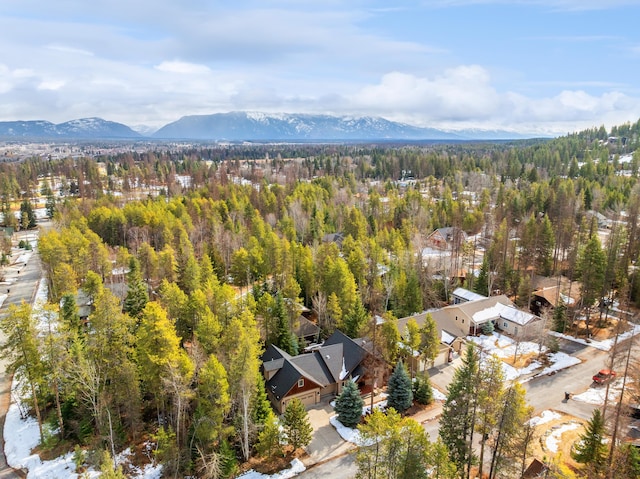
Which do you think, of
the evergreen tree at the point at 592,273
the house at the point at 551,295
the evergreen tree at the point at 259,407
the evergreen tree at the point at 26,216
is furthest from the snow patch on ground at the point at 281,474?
the evergreen tree at the point at 26,216

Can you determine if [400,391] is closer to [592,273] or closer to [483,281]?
[483,281]

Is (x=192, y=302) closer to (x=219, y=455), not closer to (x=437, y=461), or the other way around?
(x=219, y=455)

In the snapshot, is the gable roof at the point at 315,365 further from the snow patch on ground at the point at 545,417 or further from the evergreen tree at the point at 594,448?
the evergreen tree at the point at 594,448

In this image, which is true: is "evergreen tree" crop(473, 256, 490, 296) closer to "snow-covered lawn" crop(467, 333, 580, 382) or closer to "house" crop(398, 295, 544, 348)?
"house" crop(398, 295, 544, 348)

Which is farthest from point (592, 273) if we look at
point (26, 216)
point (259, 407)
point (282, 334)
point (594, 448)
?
point (26, 216)

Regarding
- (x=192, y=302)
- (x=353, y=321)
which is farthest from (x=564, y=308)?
(x=192, y=302)

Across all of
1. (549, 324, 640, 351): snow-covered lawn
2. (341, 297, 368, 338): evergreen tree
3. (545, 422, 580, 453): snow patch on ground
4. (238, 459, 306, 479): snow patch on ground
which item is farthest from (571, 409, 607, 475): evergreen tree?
(549, 324, 640, 351): snow-covered lawn
